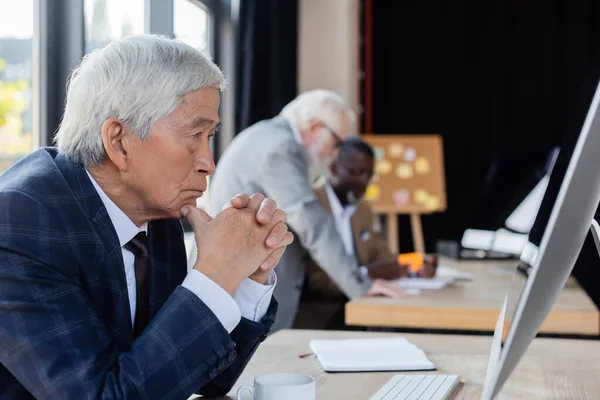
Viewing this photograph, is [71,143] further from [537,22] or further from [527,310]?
[537,22]

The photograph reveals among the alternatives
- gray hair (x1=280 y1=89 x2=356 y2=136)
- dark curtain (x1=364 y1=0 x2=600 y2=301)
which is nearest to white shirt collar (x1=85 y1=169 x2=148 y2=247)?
gray hair (x1=280 y1=89 x2=356 y2=136)

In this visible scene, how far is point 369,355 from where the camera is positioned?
1481 millimetres

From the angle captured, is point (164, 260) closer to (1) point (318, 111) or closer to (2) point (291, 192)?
(2) point (291, 192)

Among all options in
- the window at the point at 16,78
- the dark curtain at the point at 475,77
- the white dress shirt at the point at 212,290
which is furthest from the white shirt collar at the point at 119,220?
the dark curtain at the point at 475,77

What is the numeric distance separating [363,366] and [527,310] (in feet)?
2.25

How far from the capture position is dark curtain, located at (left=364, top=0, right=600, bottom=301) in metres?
6.57

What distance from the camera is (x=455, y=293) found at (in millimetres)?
2732

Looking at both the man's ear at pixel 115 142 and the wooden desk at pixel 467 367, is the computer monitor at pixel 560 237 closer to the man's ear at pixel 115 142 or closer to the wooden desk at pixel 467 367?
the wooden desk at pixel 467 367

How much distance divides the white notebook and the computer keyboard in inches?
3.4

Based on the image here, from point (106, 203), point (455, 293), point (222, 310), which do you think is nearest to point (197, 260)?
point (222, 310)

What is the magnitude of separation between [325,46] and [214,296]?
5.05 metres

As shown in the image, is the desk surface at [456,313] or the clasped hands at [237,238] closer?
the clasped hands at [237,238]

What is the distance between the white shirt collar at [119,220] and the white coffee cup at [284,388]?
0.30 metres

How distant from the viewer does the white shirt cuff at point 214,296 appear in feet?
3.35
